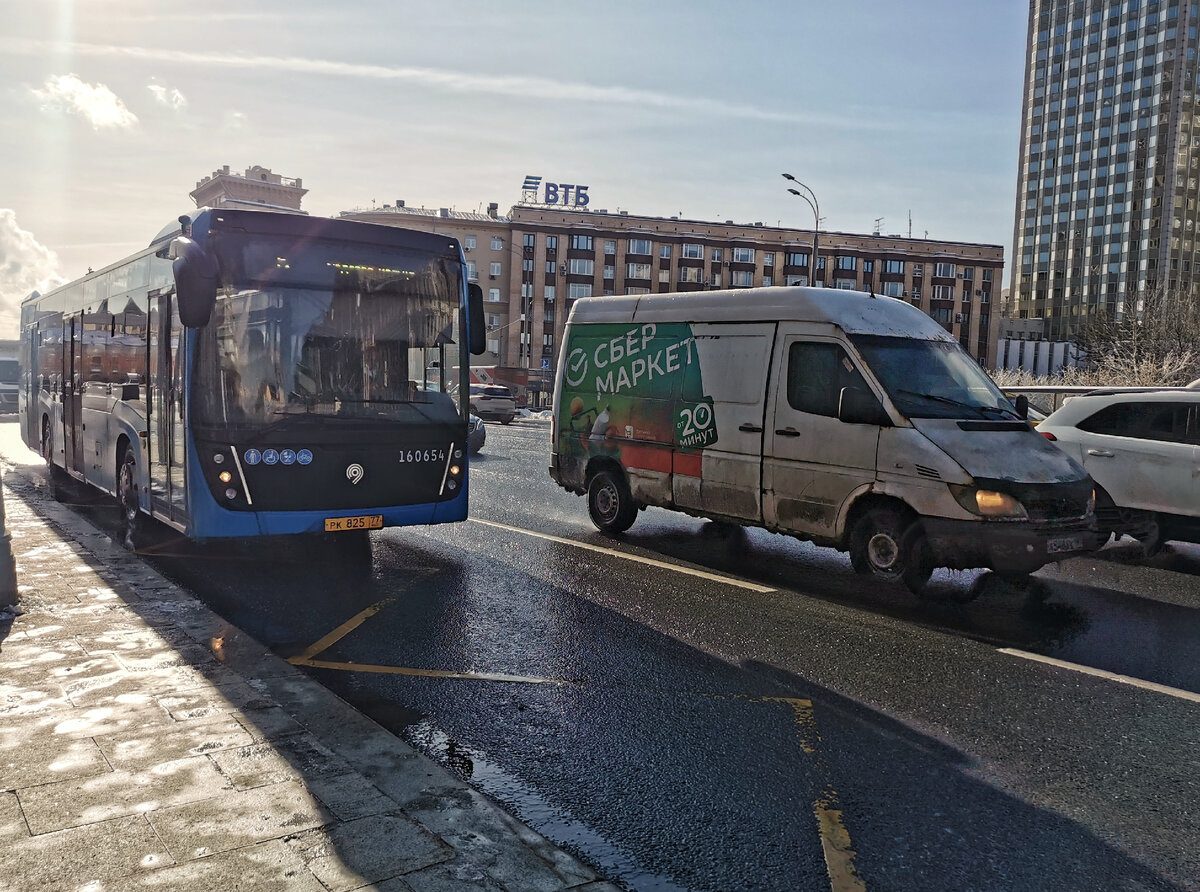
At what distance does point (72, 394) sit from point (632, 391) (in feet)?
24.6

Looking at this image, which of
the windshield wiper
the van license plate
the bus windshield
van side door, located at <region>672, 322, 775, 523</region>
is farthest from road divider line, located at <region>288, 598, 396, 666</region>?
the van license plate

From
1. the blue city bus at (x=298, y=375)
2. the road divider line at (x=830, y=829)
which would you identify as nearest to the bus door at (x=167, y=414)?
the blue city bus at (x=298, y=375)

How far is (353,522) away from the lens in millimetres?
8656

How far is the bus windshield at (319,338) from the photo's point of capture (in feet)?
26.9

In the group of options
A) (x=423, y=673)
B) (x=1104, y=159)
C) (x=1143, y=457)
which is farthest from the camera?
(x=1104, y=159)

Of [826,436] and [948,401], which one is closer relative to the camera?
[948,401]

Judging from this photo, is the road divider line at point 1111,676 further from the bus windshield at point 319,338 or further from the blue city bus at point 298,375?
the bus windshield at point 319,338

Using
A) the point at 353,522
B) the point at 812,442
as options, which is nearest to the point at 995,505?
the point at 812,442

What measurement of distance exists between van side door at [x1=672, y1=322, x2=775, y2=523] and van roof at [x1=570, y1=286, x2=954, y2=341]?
0.14 metres

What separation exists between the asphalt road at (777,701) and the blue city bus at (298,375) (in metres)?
0.70

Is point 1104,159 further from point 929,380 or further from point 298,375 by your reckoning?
point 298,375

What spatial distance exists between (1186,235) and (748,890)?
497 feet

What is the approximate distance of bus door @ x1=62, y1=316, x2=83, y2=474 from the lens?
12.4 meters

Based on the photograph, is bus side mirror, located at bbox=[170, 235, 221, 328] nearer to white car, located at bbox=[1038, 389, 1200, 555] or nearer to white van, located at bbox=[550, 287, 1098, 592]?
white van, located at bbox=[550, 287, 1098, 592]
